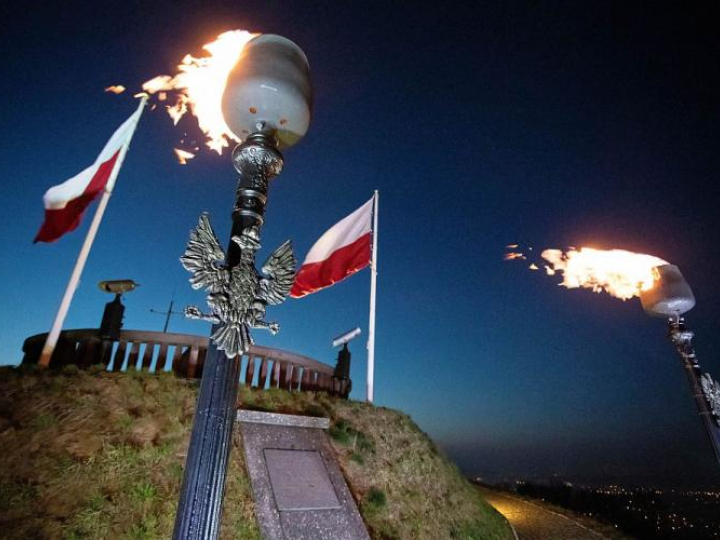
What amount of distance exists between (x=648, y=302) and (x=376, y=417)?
5.71 metres

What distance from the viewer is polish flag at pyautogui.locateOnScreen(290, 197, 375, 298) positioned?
9.78 m

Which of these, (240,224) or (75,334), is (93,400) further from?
(240,224)

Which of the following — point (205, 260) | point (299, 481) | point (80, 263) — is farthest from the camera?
point (80, 263)

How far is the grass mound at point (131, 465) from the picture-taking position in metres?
4.08

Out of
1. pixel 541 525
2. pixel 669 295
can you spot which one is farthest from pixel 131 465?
pixel 541 525

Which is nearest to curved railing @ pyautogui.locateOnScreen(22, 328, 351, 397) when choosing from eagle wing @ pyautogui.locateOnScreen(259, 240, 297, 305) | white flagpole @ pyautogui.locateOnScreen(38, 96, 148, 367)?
white flagpole @ pyautogui.locateOnScreen(38, 96, 148, 367)

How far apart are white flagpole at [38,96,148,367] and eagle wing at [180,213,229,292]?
5.80 metres

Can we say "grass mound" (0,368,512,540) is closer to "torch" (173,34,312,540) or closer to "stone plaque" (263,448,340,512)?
"stone plaque" (263,448,340,512)

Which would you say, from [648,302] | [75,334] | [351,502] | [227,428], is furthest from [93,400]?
[648,302]

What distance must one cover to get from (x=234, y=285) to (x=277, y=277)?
0.29 m

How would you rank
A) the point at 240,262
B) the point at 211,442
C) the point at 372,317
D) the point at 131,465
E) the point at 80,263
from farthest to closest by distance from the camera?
1. the point at 372,317
2. the point at 80,263
3. the point at 131,465
4. the point at 240,262
5. the point at 211,442

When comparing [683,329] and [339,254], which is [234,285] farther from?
[339,254]

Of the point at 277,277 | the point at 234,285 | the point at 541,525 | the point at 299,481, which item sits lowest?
the point at 541,525

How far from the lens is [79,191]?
7363 mm
